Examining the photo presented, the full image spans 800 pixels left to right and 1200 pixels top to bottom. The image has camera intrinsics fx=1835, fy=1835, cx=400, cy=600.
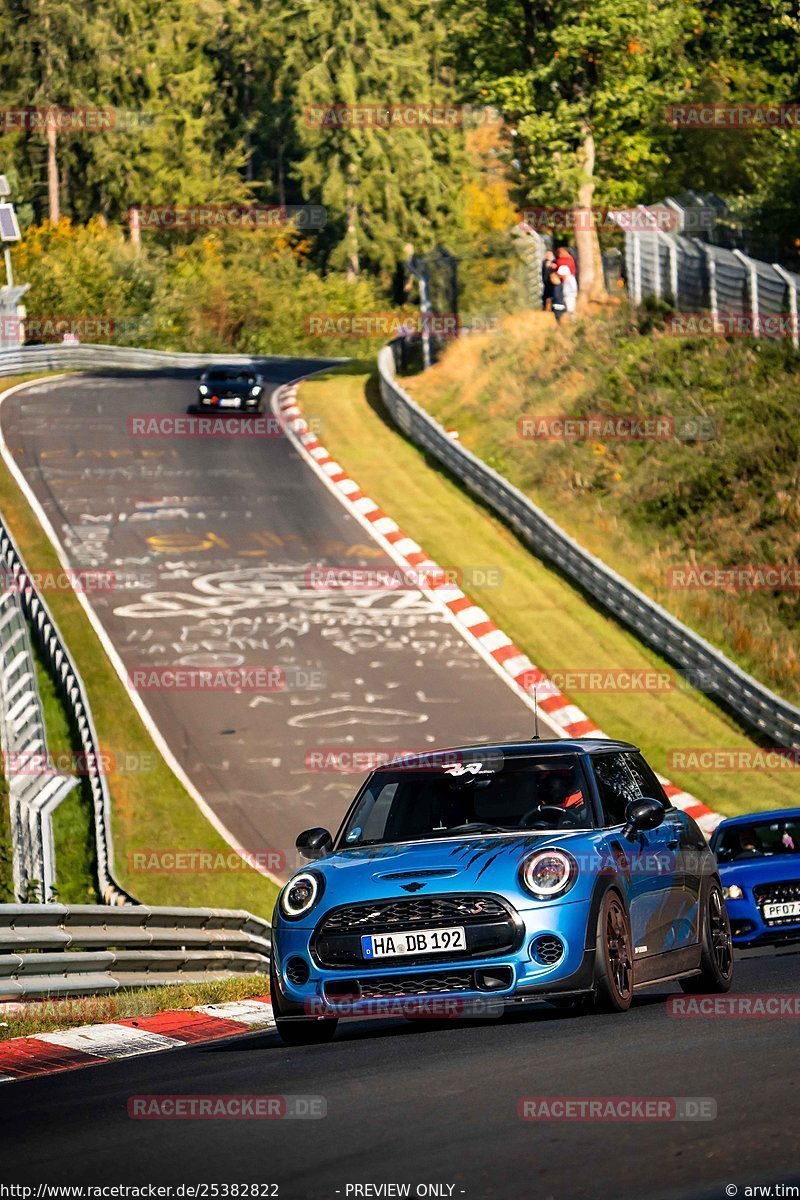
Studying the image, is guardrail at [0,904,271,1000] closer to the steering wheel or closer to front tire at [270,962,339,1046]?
front tire at [270,962,339,1046]

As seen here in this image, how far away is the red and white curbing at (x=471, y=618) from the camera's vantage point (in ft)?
83.5

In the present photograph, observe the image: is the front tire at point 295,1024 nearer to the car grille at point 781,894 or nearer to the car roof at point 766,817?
the car grille at point 781,894

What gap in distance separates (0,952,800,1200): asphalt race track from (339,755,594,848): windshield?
45.8 inches

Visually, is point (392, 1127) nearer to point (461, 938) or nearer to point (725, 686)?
point (461, 938)

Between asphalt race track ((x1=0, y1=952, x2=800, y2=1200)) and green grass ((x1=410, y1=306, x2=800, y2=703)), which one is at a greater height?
asphalt race track ((x1=0, y1=952, x2=800, y2=1200))

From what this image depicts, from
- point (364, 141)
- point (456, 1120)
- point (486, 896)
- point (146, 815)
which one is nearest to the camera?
point (456, 1120)

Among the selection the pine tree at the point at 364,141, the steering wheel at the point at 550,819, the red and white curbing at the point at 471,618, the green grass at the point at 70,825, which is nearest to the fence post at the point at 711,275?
the red and white curbing at the point at 471,618

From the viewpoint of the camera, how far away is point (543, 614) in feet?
99.1

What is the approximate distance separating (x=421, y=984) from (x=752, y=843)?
760cm

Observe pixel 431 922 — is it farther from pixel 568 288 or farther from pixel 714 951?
pixel 568 288

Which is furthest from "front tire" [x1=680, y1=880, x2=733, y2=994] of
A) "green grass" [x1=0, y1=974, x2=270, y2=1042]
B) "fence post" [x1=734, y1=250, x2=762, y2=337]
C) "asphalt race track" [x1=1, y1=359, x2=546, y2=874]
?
"fence post" [x1=734, y1=250, x2=762, y2=337]

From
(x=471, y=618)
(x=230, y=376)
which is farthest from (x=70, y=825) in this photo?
(x=230, y=376)

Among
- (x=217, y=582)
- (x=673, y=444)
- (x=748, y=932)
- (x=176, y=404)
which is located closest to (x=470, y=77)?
(x=176, y=404)

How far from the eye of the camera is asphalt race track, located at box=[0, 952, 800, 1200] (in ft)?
18.9
